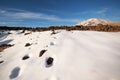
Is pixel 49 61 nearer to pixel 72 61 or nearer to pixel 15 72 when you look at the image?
pixel 72 61

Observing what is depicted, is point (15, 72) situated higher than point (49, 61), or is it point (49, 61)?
point (49, 61)

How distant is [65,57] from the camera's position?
30.2 ft

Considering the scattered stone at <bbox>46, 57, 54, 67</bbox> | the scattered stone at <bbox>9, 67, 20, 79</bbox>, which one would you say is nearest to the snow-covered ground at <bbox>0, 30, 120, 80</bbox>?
the scattered stone at <bbox>9, 67, 20, 79</bbox>

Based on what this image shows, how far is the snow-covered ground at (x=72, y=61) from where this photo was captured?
300 inches

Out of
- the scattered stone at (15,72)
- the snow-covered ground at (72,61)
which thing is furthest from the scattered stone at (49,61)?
the scattered stone at (15,72)

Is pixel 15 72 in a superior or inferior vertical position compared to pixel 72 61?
inferior

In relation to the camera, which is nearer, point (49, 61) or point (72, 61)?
point (72, 61)

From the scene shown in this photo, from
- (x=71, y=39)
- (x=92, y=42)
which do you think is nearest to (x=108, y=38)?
(x=92, y=42)

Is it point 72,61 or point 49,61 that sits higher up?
point 72,61

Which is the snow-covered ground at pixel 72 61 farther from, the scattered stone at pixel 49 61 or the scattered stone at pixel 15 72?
the scattered stone at pixel 49 61

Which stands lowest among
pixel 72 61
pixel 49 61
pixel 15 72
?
pixel 15 72

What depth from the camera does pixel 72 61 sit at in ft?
28.5

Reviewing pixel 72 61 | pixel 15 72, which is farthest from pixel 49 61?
pixel 15 72

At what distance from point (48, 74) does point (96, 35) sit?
6121 millimetres
